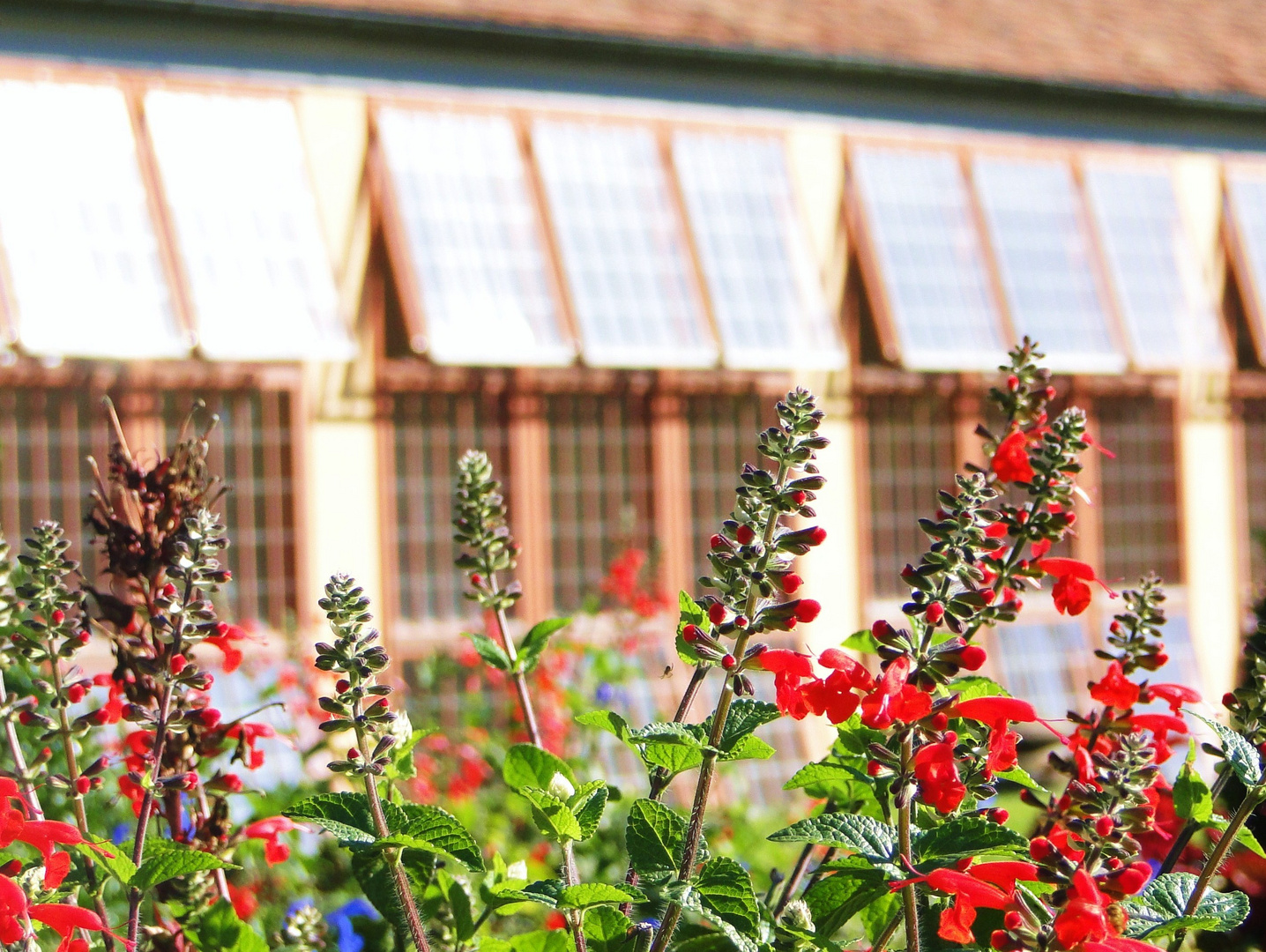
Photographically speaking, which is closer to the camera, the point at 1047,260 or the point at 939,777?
the point at 939,777

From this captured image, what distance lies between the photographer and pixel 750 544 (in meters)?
1.44

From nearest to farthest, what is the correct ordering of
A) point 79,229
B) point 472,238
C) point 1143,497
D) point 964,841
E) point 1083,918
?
point 1083,918 < point 964,841 < point 79,229 < point 472,238 < point 1143,497

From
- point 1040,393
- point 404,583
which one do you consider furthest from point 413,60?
point 1040,393

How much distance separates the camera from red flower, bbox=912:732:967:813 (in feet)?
4.50

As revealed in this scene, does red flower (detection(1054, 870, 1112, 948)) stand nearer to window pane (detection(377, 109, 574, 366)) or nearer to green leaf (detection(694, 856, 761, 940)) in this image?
green leaf (detection(694, 856, 761, 940))

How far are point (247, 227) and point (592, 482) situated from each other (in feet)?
7.62

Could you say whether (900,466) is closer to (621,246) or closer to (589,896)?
(621,246)

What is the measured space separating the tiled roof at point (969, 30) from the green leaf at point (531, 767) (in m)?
6.76

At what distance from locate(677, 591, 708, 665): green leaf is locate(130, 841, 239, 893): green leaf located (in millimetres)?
502

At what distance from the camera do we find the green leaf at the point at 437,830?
1.49 meters

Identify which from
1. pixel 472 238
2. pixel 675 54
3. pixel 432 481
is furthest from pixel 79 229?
pixel 675 54

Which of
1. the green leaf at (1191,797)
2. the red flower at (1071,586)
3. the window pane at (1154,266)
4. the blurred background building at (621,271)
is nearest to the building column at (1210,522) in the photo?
the blurred background building at (621,271)

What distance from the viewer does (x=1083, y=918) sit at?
1304mm

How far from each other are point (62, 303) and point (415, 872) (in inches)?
233
